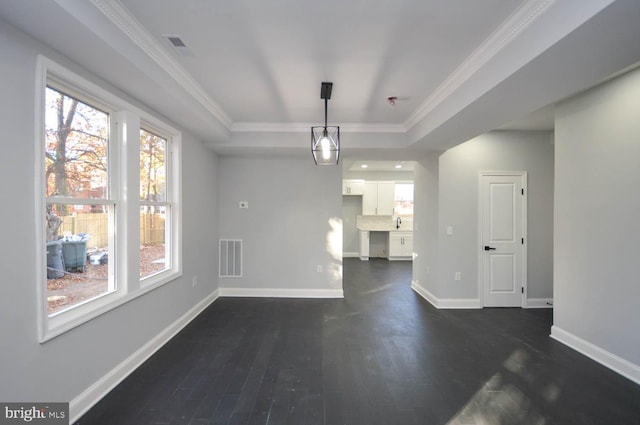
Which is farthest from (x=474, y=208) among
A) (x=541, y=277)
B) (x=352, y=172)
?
(x=352, y=172)

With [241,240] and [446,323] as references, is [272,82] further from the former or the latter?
[446,323]

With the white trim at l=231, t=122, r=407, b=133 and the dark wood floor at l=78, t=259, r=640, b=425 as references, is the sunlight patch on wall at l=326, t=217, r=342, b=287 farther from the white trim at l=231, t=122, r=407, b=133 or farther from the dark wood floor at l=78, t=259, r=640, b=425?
the white trim at l=231, t=122, r=407, b=133

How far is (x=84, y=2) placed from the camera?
1.56 m

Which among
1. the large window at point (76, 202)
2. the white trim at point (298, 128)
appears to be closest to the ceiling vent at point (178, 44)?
the large window at point (76, 202)

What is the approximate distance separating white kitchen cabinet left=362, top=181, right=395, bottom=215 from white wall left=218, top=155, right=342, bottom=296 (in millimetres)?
3545

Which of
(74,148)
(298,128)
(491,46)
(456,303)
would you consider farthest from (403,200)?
(74,148)

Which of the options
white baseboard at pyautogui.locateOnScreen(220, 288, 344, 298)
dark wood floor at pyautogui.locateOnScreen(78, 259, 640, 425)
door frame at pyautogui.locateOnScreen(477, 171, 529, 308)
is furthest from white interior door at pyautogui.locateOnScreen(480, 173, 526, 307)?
white baseboard at pyautogui.locateOnScreen(220, 288, 344, 298)

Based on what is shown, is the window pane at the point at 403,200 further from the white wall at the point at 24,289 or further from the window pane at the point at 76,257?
the white wall at the point at 24,289

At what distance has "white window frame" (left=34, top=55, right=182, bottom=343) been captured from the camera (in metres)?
1.72

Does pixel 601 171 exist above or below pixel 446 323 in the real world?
above

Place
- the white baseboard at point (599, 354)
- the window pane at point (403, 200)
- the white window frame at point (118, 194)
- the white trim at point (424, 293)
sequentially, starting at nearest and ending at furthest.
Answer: the white window frame at point (118, 194) < the white baseboard at point (599, 354) < the white trim at point (424, 293) < the window pane at point (403, 200)

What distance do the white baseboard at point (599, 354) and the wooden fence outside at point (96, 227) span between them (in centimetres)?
464

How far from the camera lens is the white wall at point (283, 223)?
15.9 feet

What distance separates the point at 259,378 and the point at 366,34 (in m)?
2.86
